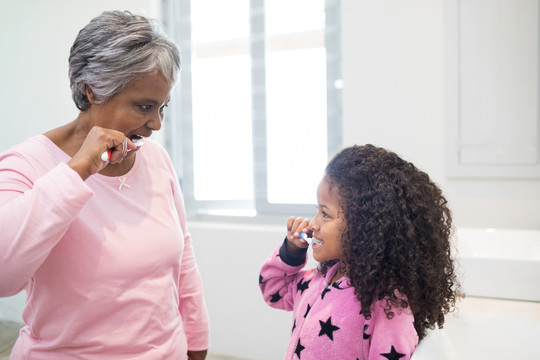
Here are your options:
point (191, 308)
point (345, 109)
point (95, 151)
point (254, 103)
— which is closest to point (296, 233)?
point (191, 308)

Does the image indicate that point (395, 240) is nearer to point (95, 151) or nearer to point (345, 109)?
point (95, 151)

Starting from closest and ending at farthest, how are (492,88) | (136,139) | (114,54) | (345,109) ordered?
(114,54) < (136,139) < (492,88) < (345,109)

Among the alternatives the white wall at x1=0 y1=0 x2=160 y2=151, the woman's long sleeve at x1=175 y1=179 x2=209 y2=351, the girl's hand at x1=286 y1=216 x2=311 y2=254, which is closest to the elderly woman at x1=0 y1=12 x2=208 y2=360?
the woman's long sleeve at x1=175 y1=179 x2=209 y2=351

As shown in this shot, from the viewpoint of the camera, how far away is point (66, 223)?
2.47 feet

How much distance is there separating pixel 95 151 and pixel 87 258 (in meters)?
0.23

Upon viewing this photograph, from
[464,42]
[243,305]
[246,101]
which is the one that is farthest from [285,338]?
[464,42]

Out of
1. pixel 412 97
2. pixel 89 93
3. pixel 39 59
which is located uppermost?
pixel 39 59

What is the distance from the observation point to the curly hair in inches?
35.3

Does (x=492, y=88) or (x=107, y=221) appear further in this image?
(x=492, y=88)

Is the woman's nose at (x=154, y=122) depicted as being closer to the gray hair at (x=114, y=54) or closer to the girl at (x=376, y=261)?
the gray hair at (x=114, y=54)

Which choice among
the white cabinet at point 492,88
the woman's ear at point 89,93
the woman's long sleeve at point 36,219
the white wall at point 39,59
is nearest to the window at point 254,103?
the white wall at point 39,59

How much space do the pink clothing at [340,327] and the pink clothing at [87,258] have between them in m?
0.30

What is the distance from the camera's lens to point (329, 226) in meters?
0.96

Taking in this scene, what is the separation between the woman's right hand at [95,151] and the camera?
79 cm
